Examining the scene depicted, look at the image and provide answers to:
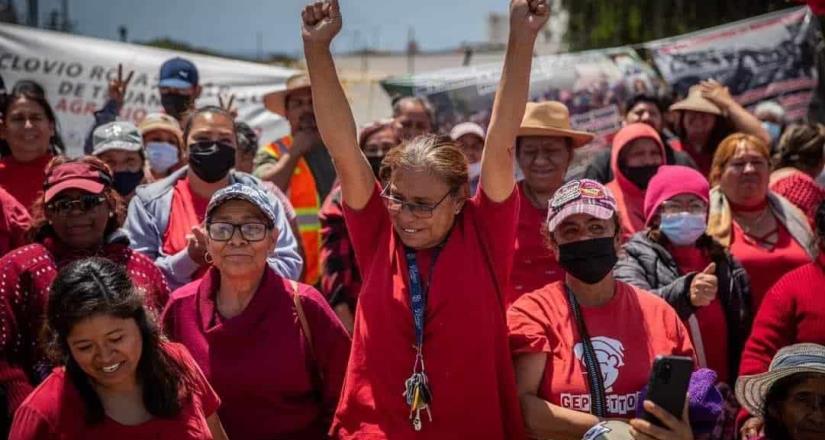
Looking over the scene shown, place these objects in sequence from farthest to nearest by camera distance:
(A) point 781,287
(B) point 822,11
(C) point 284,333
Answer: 1. (B) point 822,11
2. (A) point 781,287
3. (C) point 284,333

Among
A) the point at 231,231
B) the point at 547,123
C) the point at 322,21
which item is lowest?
the point at 231,231

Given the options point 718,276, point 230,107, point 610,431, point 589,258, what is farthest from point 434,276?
point 230,107

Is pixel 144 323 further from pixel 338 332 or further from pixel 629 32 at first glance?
pixel 629 32

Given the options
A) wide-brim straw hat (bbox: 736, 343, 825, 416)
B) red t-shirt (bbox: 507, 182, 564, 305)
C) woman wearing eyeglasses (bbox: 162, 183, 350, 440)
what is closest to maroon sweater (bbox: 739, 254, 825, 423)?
wide-brim straw hat (bbox: 736, 343, 825, 416)

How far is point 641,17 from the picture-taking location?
54.8 ft

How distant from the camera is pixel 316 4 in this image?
3242 millimetres

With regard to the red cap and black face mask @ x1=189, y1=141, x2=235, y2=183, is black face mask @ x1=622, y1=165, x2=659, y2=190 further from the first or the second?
the red cap

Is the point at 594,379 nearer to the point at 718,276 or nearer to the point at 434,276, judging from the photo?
the point at 434,276

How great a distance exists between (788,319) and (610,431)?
1.43 meters

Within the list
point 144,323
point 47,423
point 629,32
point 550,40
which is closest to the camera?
point 47,423

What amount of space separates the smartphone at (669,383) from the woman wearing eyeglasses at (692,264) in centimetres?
126

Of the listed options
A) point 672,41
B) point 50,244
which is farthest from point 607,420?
point 672,41

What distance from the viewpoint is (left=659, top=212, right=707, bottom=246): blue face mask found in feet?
14.9

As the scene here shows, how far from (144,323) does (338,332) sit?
79cm
